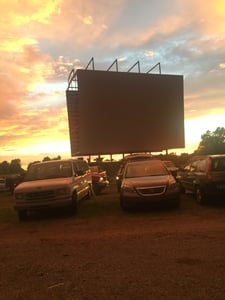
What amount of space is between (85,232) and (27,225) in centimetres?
269

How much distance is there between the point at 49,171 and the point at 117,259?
7.72m

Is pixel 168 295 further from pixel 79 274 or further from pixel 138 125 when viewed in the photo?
pixel 138 125

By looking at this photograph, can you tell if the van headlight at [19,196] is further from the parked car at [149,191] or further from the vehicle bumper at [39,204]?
the parked car at [149,191]

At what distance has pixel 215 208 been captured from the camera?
12.3 m

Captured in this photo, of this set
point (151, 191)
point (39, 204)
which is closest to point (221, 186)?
point (151, 191)

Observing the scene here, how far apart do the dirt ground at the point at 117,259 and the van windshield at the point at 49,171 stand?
9.61 ft

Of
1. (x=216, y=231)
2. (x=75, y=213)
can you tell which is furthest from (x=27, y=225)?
(x=216, y=231)

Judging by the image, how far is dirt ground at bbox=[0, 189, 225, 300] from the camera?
16.3ft

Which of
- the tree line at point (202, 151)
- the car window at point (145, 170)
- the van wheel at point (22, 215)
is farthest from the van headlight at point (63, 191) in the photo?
the tree line at point (202, 151)

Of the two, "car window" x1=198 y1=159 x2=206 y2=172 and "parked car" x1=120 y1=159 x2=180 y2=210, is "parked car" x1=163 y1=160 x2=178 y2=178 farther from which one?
"parked car" x1=120 y1=159 x2=180 y2=210

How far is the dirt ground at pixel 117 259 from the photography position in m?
4.98

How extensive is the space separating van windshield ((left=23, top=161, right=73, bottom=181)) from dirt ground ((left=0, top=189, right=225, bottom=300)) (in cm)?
293

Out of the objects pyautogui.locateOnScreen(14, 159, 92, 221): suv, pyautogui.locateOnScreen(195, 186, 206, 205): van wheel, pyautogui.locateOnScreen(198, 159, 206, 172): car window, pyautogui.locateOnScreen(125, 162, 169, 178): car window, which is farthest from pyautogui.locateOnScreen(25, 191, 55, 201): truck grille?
pyautogui.locateOnScreen(198, 159, 206, 172): car window

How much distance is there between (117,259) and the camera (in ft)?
21.3
